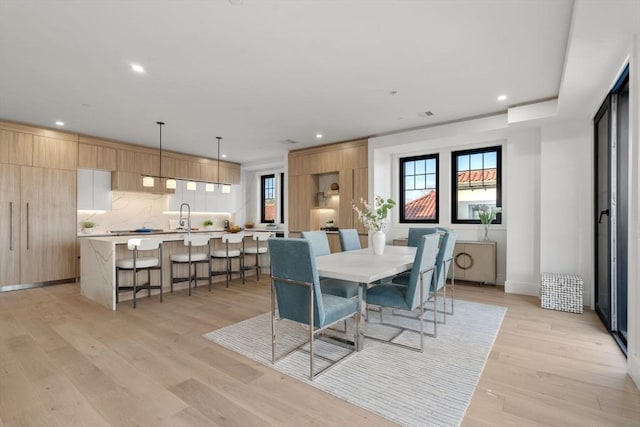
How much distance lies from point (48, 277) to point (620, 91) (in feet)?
26.9

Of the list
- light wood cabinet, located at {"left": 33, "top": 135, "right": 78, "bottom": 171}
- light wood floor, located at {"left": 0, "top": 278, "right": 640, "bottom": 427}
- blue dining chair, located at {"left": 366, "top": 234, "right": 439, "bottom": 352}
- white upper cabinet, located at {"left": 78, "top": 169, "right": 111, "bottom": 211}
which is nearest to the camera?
light wood floor, located at {"left": 0, "top": 278, "right": 640, "bottom": 427}

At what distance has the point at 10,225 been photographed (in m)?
5.02

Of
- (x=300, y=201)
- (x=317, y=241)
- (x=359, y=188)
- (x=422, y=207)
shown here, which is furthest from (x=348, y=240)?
(x=300, y=201)

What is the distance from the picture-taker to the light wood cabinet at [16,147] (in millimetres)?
4988

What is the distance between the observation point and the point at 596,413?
1.87m

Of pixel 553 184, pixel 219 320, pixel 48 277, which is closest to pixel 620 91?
pixel 553 184

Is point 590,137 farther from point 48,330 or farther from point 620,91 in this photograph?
point 48,330

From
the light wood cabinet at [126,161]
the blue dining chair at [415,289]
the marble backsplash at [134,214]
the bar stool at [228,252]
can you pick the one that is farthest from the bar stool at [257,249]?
the blue dining chair at [415,289]

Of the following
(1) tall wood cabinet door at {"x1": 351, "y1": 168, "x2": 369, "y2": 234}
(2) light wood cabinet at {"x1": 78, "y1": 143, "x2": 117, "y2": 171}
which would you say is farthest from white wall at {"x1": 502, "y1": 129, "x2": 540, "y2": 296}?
(2) light wood cabinet at {"x1": 78, "y1": 143, "x2": 117, "y2": 171}

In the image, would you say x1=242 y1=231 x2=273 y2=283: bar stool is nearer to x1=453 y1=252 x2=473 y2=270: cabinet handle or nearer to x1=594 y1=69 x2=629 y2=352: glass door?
x1=453 y1=252 x2=473 y2=270: cabinet handle

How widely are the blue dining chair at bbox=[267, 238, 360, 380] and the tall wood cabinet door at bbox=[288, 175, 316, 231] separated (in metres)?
4.38

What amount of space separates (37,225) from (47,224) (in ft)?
0.44

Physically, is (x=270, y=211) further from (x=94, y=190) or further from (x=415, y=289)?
(x=415, y=289)

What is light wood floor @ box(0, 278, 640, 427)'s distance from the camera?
6.04 feet
